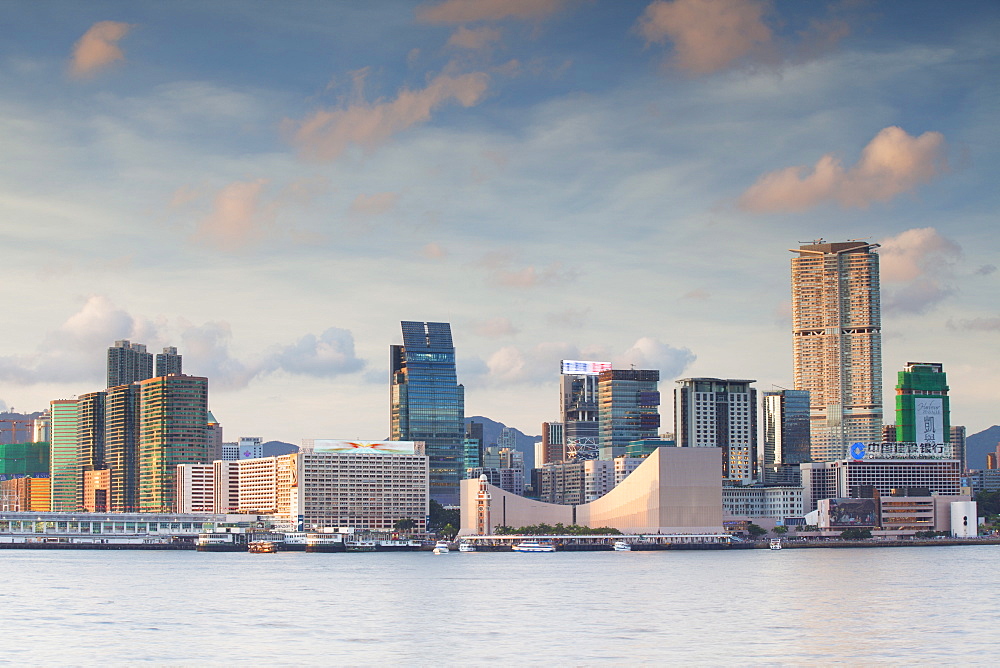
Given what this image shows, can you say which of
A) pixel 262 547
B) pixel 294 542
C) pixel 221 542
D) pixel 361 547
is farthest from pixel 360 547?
pixel 221 542

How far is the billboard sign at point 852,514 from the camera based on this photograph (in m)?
185

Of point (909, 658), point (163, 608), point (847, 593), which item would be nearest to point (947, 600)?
point (847, 593)

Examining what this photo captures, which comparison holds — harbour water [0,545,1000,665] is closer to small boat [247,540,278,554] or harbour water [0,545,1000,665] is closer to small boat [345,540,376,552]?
small boat [247,540,278,554]

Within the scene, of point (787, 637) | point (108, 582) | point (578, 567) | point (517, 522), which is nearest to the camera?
point (787, 637)

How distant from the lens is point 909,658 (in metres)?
47.2

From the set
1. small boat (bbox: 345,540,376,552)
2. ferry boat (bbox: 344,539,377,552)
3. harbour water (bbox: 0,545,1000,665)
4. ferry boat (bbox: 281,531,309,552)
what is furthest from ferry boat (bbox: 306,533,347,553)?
harbour water (bbox: 0,545,1000,665)

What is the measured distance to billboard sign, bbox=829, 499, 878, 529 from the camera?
185m

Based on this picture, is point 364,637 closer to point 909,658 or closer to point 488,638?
point 488,638

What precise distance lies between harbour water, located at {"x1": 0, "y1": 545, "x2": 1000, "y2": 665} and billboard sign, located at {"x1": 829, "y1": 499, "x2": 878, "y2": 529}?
75339mm

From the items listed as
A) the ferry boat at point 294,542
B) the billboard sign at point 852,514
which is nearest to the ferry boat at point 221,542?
the ferry boat at point 294,542

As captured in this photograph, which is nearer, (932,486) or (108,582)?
(108,582)

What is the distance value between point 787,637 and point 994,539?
136055mm

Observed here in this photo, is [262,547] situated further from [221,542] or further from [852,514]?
[852,514]

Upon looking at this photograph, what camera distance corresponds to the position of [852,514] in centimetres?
18562
